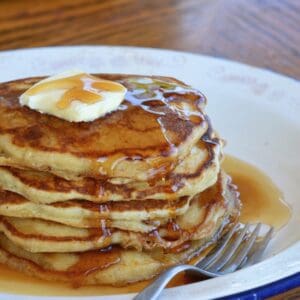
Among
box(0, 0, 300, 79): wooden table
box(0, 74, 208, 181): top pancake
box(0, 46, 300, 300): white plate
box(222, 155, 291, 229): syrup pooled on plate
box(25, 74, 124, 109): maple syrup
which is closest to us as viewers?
box(0, 74, 208, 181): top pancake

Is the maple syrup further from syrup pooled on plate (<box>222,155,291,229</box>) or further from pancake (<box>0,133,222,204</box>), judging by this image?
syrup pooled on plate (<box>222,155,291,229</box>)

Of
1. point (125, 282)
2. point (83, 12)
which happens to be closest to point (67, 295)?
point (125, 282)

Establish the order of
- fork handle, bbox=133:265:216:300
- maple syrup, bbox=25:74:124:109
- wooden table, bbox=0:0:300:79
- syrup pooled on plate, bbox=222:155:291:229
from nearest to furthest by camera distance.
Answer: fork handle, bbox=133:265:216:300 → maple syrup, bbox=25:74:124:109 → syrup pooled on plate, bbox=222:155:291:229 → wooden table, bbox=0:0:300:79

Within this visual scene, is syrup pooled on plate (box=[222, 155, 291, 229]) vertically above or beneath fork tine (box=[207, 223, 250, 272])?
beneath

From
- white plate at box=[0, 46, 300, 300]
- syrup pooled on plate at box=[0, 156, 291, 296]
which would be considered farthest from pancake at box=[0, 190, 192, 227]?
white plate at box=[0, 46, 300, 300]

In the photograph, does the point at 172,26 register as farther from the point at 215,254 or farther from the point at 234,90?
the point at 215,254

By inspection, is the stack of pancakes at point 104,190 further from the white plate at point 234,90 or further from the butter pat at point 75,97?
the white plate at point 234,90

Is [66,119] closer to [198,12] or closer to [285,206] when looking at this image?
[285,206]

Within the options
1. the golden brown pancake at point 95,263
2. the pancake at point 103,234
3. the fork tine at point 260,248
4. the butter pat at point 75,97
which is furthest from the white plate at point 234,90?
the butter pat at point 75,97
